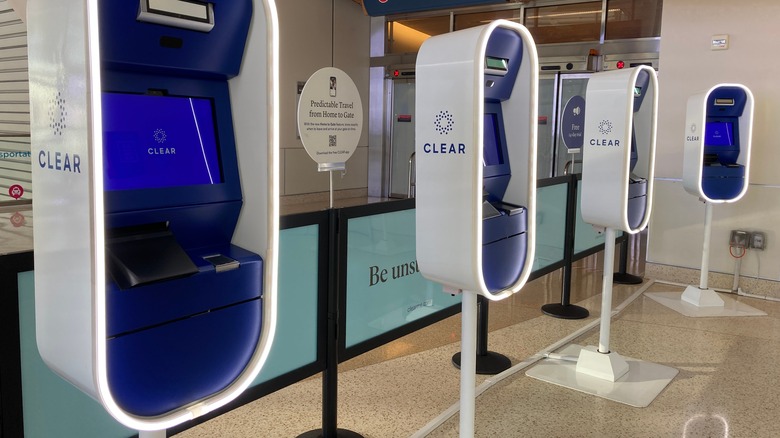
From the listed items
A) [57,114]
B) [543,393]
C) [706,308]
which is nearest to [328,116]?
[543,393]

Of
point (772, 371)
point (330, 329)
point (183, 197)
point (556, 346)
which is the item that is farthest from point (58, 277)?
point (772, 371)

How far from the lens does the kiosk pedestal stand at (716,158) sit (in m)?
5.49

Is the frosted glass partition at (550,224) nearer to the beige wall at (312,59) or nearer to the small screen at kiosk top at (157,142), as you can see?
the small screen at kiosk top at (157,142)

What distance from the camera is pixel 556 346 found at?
433cm

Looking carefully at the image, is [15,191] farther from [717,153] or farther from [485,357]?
[717,153]

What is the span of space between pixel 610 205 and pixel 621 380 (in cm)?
109

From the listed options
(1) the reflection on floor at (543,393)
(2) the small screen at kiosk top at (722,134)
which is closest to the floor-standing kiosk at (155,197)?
(1) the reflection on floor at (543,393)

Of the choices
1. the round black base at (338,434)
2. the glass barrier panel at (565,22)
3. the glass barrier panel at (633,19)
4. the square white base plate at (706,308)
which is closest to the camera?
the round black base at (338,434)

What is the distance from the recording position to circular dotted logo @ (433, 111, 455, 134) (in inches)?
87.4

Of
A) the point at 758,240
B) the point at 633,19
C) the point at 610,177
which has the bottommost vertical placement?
the point at 758,240

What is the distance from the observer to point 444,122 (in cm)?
224

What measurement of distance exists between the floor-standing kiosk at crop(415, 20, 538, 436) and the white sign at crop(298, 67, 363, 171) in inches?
46.4

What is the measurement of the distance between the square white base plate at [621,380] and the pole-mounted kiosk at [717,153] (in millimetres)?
1894

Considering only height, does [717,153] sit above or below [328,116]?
below
